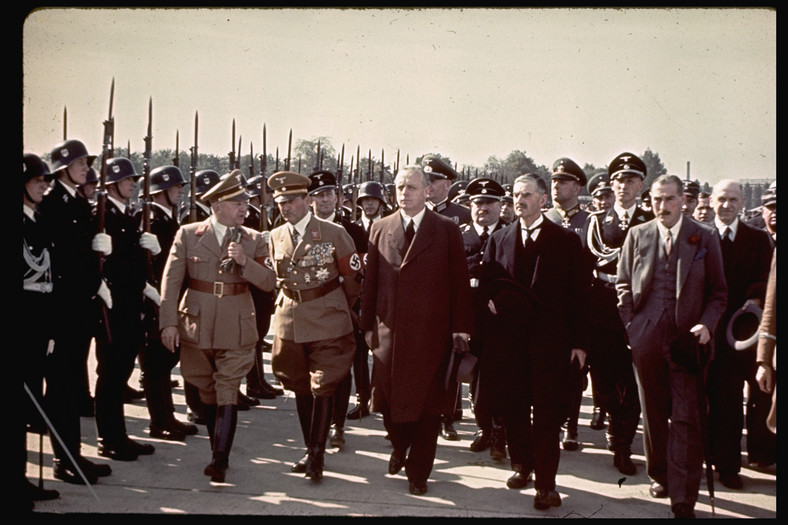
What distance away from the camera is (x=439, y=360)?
5.41 m

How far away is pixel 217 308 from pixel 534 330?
230 cm

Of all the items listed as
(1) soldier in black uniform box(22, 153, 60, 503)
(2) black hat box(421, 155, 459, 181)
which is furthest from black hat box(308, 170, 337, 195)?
(1) soldier in black uniform box(22, 153, 60, 503)

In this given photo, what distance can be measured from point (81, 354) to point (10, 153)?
1666 millimetres

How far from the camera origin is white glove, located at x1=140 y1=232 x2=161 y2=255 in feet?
20.1

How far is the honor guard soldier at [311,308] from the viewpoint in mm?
5605

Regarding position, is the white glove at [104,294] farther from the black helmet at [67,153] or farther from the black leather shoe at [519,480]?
the black leather shoe at [519,480]

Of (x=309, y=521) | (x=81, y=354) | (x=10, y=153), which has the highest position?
(x=10, y=153)

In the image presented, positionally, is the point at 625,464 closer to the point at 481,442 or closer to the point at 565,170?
the point at 481,442

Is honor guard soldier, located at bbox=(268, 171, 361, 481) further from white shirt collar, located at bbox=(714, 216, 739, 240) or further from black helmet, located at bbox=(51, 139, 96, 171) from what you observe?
white shirt collar, located at bbox=(714, 216, 739, 240)

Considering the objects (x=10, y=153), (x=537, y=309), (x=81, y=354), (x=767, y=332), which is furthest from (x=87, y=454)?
(x=767, y=332)

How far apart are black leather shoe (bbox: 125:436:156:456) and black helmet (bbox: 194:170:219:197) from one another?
A: 130 inches

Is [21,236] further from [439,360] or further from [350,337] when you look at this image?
[439,360]

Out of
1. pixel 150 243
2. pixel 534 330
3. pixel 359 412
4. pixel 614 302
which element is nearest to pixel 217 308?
pixel 150 243

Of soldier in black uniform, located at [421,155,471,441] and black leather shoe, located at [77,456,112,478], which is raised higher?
soldier in black uniform, located at [421,155,471,441]
